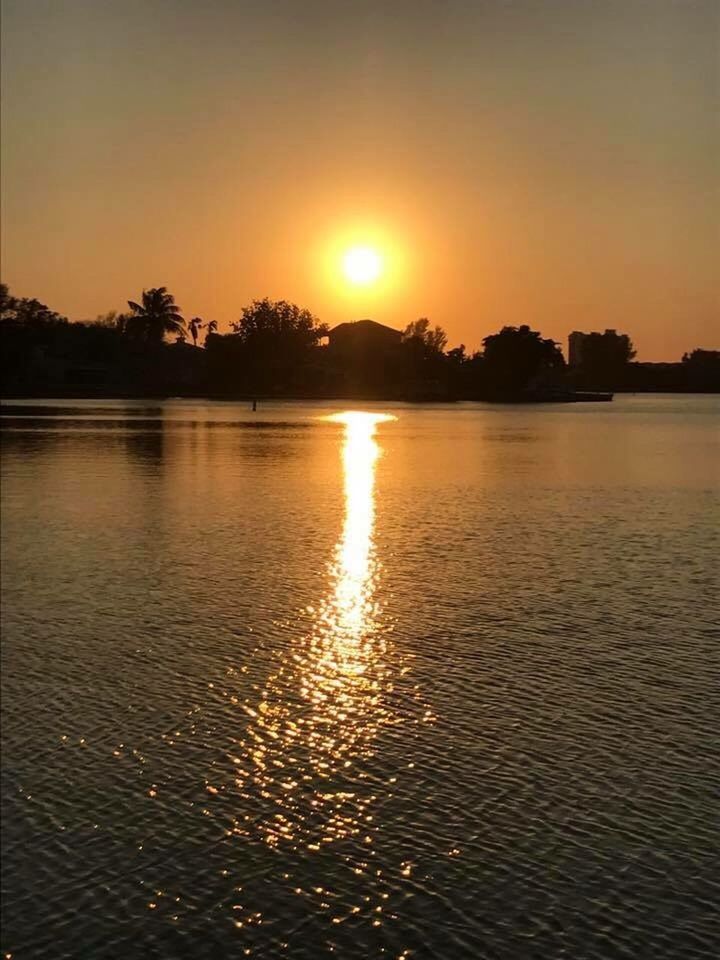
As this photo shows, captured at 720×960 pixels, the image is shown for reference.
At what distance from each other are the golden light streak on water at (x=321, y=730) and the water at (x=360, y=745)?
0.04 m

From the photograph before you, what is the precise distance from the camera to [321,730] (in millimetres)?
12945

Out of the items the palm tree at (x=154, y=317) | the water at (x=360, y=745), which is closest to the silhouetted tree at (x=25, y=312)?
the palm tree at (x=154, y=317)

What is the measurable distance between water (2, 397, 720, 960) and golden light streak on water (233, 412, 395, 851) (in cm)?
4

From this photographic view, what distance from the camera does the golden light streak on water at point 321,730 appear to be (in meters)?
10.6

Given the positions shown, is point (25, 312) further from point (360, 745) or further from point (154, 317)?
point (360, 745)

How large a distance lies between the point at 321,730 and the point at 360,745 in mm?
685

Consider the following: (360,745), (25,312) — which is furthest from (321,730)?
(25,312)

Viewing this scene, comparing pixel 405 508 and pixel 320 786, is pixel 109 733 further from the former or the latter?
pixel 405 508

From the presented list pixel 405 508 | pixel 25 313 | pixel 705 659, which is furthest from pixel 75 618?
pixel 25 313

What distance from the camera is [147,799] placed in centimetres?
1104

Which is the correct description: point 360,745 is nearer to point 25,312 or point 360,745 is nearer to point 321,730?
point 321,730

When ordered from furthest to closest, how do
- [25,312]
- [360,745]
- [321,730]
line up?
[25,312], [321,730], [360,745]

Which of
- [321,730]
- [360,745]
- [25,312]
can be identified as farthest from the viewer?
[25,312]

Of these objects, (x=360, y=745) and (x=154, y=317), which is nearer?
(x=360, y=745)
